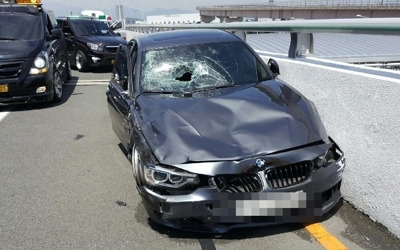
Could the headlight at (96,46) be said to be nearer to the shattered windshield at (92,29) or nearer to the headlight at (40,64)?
the shattered windshield at (92,29)

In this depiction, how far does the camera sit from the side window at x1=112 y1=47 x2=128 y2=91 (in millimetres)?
4553

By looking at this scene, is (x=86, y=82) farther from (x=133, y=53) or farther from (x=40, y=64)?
(x=133, y=53)

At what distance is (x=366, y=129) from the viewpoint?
342cm

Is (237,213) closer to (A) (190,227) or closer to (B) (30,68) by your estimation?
(A) (190,227)

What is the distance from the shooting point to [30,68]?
7.64 meters

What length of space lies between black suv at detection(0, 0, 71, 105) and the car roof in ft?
12.1

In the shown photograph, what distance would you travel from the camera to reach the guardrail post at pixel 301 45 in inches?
197

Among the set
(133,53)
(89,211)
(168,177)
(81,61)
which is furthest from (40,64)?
(168,177)

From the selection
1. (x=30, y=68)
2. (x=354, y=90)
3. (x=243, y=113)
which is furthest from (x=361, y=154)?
(x=30, y=68)

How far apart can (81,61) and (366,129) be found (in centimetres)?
1161

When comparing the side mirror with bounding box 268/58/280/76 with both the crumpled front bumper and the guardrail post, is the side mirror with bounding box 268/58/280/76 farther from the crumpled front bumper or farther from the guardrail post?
the crumpled front bumper

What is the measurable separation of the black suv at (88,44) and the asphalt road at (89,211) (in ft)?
22.8

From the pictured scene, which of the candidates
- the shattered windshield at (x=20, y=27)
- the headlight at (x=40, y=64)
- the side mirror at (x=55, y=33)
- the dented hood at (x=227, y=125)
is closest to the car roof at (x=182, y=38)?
the dented hood at (x=227, y=125)

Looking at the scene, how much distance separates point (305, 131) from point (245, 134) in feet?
1.74
